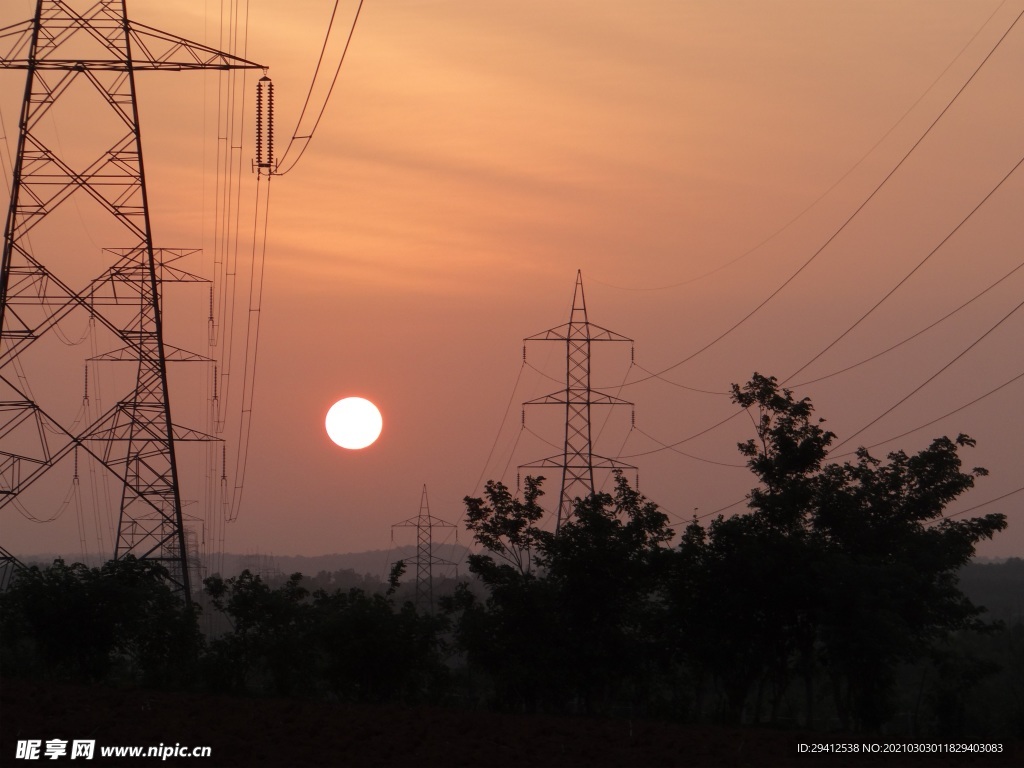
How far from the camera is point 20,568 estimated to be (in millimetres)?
39312

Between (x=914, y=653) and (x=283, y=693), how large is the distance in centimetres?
1979

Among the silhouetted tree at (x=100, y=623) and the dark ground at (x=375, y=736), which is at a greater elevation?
the silhouetted tree at (x=100, y=623)

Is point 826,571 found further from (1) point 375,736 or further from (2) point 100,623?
(2) point 100,623

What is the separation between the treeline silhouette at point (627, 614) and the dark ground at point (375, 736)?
18.5 ft

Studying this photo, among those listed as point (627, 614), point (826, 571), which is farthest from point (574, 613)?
point (826, 571)

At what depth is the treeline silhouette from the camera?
37875mm

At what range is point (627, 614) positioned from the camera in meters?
39.4

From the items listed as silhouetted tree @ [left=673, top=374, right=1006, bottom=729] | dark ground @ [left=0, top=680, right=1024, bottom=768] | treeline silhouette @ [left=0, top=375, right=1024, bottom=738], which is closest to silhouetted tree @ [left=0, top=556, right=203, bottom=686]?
treeline silhouette @ [left=0, top=375, right=1024, bottom=738]

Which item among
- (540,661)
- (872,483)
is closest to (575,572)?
(540,661)

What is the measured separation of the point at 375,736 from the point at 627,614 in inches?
487

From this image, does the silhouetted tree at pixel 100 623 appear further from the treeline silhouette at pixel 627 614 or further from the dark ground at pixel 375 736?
the dark ground at pixel 375 736

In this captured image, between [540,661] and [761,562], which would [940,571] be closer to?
[761,562]

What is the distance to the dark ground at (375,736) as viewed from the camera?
27.0m

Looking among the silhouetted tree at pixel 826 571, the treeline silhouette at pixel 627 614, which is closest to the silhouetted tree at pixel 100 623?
the treeline silhouette at pixel 627 614
